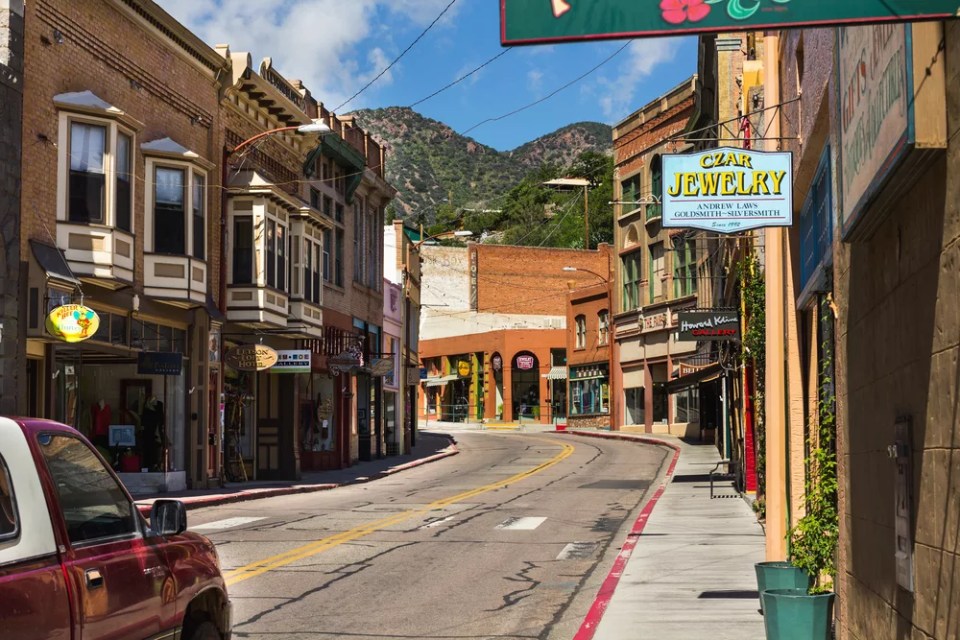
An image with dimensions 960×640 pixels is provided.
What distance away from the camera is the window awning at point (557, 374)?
80000 millimetres

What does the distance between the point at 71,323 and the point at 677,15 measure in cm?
1926

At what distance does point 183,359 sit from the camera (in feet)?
95.5

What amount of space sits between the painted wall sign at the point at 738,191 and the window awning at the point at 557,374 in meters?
67.5

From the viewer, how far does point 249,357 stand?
3084 cm

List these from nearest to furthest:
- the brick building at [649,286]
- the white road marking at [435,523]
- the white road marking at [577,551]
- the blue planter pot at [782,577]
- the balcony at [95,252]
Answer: the blue planter pot at [782,577] → the white road marking at [577,551] → the white road marking at [435,523] → the balcony at [95,252] → the brick building at [649,286]

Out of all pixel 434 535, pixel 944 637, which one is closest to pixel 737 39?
pixel 434 535

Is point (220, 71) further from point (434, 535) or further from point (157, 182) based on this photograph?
point (434, 535)

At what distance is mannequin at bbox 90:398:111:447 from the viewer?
27156 millimetres

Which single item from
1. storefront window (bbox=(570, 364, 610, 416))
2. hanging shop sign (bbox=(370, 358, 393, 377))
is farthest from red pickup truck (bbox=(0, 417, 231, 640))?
storefront window (bbox=(570, 364, 610, 416))

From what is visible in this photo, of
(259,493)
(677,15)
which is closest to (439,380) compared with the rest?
(259,493)

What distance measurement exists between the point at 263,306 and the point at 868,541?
25076mm

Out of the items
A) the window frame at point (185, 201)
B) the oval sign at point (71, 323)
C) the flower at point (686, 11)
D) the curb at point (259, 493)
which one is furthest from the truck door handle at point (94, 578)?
the window frame at point (185, 201)

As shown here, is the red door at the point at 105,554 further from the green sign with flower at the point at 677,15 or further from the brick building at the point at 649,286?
the brick building at the point at 649,286

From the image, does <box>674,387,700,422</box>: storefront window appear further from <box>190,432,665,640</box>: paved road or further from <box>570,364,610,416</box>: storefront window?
<box>190,432,665,640</box>: paved road
